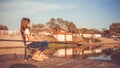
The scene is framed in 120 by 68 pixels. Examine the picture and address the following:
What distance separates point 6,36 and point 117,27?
31.9 m

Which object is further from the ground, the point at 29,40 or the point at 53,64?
the point at 29,40

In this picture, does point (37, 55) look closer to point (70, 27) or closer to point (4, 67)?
point (4, 67)

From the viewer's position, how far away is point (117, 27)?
4844 cm

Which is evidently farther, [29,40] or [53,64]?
[29,40]

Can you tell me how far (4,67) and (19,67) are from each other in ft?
0.98

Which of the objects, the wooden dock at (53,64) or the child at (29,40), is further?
the child at (29,40)

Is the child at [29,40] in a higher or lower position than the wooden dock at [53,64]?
higher

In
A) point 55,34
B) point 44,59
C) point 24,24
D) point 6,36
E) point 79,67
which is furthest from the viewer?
point 55,34

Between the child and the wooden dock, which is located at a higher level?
the child

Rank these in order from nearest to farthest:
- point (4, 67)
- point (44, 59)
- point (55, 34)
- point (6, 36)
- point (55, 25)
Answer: point (4, 67) < point (44, 59) < point (6, 36) < point (55, 34) < point (55, 25)

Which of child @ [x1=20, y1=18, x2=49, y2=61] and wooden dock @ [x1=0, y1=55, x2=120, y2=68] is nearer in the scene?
wooden dock @ [x1=0, y1=55, x2=120, y2=68]

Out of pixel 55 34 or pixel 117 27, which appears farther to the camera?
pixel 117 27

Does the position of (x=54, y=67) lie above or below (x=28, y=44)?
below

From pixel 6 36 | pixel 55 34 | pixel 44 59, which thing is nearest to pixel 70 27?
pixel 55 34
